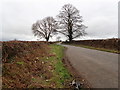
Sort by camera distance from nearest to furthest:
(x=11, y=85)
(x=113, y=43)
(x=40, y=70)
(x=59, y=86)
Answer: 1. (x=11, y=85)
2. (x=59, y=86)
3. (x=40, y=70)
4. (x=113, y=43)

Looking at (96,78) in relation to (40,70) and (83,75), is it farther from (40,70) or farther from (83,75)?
(40,70)

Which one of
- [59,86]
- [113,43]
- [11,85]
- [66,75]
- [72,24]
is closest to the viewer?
[11,85]

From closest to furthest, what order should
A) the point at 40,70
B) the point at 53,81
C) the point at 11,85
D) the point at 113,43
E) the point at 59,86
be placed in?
the point at 11,85 → the point at 59,86 → the point at 53,81 → the point at 40,70 → the point at 113,43

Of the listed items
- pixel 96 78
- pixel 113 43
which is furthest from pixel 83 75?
pixel 113 43

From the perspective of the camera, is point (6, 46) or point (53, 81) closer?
point (53, 81)

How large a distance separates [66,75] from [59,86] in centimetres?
118

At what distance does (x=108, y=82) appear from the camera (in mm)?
4930

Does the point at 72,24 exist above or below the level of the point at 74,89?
above

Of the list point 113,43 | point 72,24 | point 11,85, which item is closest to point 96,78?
point 11,85

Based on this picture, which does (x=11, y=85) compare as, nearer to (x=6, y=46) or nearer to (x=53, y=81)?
(x=53, y=81)

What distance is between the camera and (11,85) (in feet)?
14.1

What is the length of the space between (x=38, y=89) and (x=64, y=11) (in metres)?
40.0

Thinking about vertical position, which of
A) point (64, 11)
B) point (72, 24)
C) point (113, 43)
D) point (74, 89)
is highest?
point (64, 11)

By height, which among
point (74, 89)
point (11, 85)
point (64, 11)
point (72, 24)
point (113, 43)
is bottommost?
point (74, 89)
